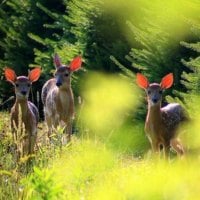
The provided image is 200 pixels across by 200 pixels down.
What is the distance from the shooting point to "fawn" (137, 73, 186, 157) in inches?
372

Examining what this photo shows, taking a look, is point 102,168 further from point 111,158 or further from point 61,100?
point 61,100

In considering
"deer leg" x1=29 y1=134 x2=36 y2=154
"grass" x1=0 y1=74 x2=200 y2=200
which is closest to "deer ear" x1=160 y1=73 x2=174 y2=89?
"grass" x1=0 y1=74 x2=200 y2=200

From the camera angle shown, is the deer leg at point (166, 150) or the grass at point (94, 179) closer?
the grass at point (94, 179)

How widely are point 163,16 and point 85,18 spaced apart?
3.11 meters

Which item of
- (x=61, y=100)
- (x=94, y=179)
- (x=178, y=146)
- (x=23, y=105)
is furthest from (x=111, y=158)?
(x=61, y=100)

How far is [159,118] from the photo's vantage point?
9516mm

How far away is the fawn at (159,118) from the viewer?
9.44 metres

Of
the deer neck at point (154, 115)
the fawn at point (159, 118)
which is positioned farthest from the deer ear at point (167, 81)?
the deer neck at point (154, 115)

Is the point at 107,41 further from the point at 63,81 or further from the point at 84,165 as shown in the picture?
the point at 84,165

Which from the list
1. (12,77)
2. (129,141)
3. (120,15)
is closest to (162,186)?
(12,77)

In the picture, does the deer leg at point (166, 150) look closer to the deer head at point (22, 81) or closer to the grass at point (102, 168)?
the grass at point (102, 168)

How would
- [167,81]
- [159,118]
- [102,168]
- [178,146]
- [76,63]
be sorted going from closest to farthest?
[102,168] → [167,81] → [159,118] → [178,146] → [76,63]

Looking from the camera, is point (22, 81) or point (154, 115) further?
point (22, 81)

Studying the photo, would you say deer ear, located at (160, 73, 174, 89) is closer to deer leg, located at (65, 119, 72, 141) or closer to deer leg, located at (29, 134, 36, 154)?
deer leg, located at (29, 134, 36, 154)
